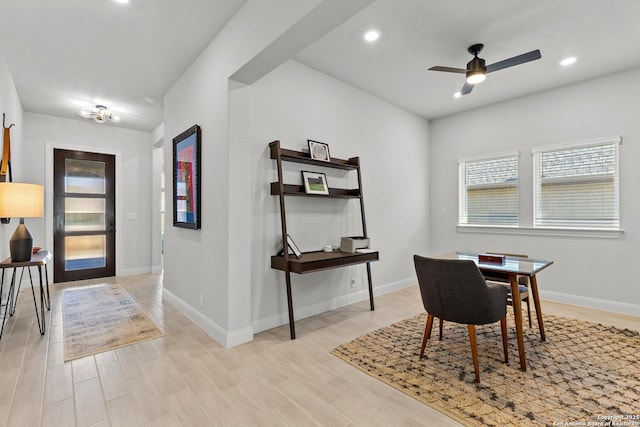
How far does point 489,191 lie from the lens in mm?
4734

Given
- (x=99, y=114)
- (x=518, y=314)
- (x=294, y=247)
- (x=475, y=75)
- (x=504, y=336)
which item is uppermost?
(x=99, y=114)

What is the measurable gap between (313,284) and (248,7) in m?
2.72

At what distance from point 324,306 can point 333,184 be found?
1.47 meters

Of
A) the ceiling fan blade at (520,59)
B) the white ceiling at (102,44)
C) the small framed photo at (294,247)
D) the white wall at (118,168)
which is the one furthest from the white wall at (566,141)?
the white wall at (118,168)

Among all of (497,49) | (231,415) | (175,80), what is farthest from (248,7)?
(231,415)

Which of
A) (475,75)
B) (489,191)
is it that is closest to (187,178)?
(475,75)

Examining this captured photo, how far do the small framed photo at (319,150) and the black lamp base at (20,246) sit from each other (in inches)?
113

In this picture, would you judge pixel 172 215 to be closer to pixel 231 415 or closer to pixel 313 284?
pixel 313 284

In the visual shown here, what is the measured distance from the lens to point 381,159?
4.46m

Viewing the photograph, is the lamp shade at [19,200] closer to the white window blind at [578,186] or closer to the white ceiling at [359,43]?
the white ceiling at [359,43]

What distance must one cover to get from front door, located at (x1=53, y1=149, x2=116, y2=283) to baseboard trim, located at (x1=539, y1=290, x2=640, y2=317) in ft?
23.0

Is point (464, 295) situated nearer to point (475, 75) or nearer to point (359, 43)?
point (475, 75)

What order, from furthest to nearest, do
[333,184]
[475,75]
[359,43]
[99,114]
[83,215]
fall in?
[83,215], [99,114], [333,184], [359,43], [475,75]

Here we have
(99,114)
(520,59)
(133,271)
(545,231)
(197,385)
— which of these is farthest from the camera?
(133,271)
